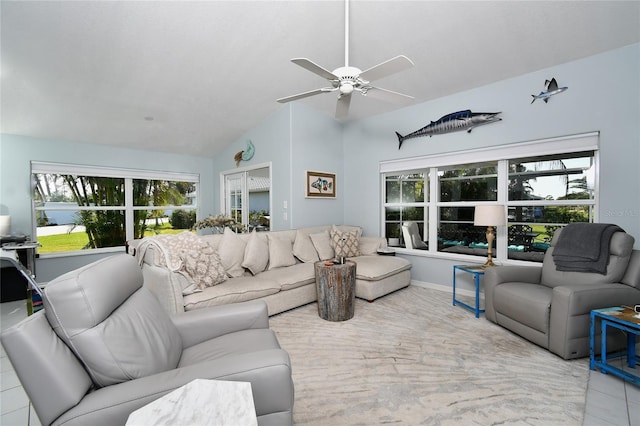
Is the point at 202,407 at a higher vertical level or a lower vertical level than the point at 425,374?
higher

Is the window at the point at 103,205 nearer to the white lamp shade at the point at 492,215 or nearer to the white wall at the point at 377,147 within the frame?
the white wall at the point at 377,147

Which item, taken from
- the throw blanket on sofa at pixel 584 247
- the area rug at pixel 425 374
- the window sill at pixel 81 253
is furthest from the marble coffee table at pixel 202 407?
the window sill at pixel 81 253

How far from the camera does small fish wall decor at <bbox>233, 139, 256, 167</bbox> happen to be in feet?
16.5

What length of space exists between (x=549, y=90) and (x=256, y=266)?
153 inches

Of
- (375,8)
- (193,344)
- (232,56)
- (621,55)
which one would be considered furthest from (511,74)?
(193,344)

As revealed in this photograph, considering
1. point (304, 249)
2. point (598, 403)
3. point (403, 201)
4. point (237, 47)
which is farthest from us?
point (403, 201)

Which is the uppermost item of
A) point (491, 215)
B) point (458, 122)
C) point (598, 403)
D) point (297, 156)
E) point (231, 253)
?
point (458, 122)

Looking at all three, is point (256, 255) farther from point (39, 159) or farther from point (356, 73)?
point (39, 159)

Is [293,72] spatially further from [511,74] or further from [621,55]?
[621,55]

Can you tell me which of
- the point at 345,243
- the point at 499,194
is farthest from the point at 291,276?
the point at 499,194

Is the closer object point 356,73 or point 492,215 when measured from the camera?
point 356,73

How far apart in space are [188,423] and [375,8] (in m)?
3.17

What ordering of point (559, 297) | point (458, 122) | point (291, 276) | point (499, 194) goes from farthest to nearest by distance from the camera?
point (458, 122) → point (499, 194) → point (291, 276) → point (559, 297)

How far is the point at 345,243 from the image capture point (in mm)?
4250
